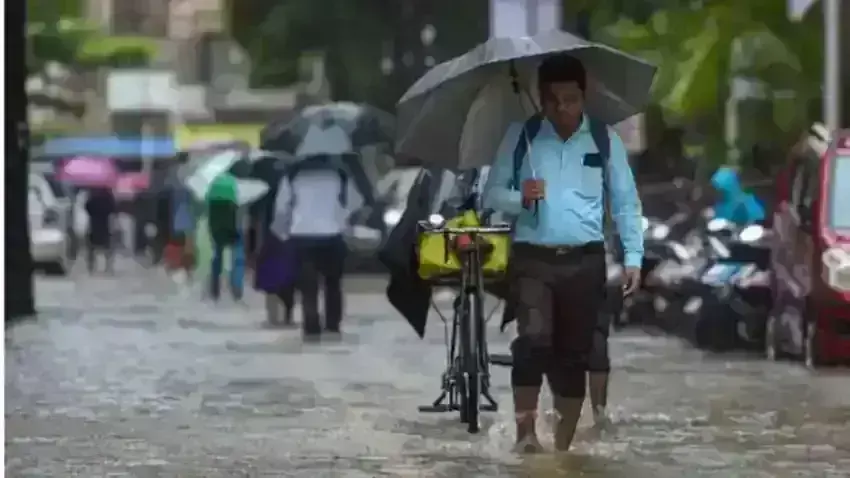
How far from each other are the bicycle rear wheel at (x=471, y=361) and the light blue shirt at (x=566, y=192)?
189 millimetres

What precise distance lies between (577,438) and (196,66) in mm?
1171

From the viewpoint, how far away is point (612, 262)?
3.22 m

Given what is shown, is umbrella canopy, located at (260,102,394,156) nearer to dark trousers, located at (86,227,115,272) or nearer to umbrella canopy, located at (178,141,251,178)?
umbrella canopy, located at (178,141,251,178)

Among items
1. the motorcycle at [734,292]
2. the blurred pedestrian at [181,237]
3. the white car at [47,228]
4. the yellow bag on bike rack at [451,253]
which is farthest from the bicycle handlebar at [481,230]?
the white car at [47,228]

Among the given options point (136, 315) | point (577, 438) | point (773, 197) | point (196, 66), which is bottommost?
point (577, 438)

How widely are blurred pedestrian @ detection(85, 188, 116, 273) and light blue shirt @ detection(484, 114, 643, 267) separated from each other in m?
0.85

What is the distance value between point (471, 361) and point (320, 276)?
39 cm

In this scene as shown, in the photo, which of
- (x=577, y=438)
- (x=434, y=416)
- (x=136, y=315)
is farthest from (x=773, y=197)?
(x=136, y=315)

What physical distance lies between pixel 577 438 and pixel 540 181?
0.57m

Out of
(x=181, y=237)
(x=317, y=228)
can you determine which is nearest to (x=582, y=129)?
(x=317, y=228)

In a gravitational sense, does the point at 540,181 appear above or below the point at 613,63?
below

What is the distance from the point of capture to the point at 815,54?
335 centimetres

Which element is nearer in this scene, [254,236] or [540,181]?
[540,181]

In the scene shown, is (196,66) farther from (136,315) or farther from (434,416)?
(434,416)
